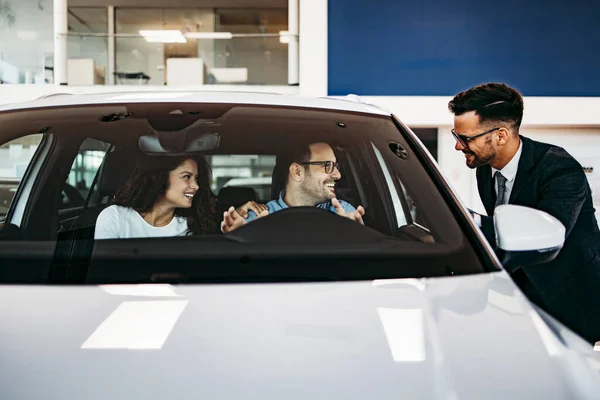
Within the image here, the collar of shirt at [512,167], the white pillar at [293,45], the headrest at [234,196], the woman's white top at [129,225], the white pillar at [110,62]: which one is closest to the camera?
the woman's white top at [129,225]

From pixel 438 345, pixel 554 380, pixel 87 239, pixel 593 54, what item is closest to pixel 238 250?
pixel 87 239

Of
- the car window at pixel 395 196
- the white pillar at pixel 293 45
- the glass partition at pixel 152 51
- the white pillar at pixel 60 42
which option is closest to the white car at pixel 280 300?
the car window at pixel 395 196

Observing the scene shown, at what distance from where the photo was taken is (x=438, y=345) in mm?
1474

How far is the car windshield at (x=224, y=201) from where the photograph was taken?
1.76 m

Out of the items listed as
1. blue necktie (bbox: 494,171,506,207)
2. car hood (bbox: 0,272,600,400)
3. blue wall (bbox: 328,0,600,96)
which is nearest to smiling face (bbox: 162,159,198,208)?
car hood (bbox: 0,272,600,400)

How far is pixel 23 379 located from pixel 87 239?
24.1 inches

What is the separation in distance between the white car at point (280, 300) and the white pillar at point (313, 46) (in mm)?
10086

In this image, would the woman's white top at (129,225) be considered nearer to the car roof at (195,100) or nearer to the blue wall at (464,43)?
the car roof at (195,100)

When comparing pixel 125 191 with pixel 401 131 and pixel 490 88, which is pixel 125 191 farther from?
pixel 490 88

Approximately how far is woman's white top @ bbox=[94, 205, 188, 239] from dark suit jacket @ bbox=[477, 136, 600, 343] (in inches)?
54.7

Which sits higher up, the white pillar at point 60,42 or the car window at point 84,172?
the white pillar at point 60,42

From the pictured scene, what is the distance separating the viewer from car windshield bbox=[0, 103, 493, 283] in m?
1.76

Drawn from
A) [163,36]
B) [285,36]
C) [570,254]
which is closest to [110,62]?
[163,36]

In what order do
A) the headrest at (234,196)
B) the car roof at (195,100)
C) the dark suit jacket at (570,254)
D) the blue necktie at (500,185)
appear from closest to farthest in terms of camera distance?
the car roof at (195,100) → the headrest at (234,196) → the dark suit jacket at (570,254) → the blue necktie at (500,185)
